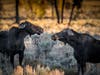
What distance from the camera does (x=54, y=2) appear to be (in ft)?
24.0

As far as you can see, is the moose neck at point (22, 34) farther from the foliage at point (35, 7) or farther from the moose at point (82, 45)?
the moose at point (82, 45)

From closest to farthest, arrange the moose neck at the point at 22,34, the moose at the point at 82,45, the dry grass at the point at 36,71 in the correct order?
the moose at the point at 82,45, the dry grass at the point at 36,71, the moose neck at the point at 22,34

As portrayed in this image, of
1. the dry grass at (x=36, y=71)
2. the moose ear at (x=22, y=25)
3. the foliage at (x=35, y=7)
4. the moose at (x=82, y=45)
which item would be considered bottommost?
the dry grass at (x=36, y=71)

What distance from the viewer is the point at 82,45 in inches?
284

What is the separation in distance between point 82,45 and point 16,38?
122 cm

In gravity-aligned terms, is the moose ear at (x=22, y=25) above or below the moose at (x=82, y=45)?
above

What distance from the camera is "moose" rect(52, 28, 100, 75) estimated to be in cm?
715

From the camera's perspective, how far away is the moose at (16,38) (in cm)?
732

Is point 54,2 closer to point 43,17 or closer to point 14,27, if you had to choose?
point 43,17

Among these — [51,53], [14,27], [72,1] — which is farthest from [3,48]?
[72,1]

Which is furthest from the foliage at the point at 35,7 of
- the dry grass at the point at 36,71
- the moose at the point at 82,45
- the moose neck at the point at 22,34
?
the dry grass at the point at 36,71

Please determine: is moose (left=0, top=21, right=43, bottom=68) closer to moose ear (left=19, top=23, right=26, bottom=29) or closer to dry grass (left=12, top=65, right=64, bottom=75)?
moose ear (left=19, top=23, right=26, bottom=29)

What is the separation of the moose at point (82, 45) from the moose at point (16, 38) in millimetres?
445

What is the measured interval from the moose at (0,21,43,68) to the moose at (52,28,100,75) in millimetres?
445
